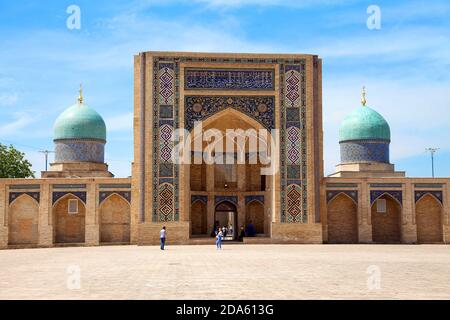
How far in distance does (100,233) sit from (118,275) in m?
14.5

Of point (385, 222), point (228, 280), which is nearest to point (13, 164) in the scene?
point (385, 222)

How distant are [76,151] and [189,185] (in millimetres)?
7298

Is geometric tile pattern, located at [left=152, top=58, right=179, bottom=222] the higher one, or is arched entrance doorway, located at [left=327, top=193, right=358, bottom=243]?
geometric tile pattern, located at [left=152, top=58, right=179, bottom=222]

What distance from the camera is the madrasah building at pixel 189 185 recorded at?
23938 millimetres

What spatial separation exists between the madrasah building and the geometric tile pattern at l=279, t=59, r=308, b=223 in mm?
39

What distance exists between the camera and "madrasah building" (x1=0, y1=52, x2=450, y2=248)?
2394 cm

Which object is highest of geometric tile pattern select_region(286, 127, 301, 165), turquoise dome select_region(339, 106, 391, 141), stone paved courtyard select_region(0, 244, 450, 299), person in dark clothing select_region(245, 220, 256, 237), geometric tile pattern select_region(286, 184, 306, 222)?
turquoise dome select_region(339, 106, 391, 141)

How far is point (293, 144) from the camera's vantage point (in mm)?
24578

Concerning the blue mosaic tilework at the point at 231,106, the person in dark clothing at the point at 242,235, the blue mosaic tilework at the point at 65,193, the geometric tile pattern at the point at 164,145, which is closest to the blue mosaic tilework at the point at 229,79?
the blue mosaic tilework at the point at 231,106

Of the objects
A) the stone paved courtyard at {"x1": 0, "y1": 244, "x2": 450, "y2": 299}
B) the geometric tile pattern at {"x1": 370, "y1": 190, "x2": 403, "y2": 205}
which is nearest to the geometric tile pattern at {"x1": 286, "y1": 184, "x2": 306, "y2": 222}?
the geometric tile pattern at {"x1": 370, "y1": 190, "x2": 403, "y2": 205}

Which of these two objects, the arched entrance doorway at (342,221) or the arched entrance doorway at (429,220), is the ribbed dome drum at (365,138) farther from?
the arched entrance doorway at (342,221)

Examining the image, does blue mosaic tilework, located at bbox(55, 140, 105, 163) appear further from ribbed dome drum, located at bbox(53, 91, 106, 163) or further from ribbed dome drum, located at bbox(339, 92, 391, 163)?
ribbed dome drum, located at bbox(339, 92, 391, 163)

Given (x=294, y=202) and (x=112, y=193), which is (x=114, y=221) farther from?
(x=294, y=202)
